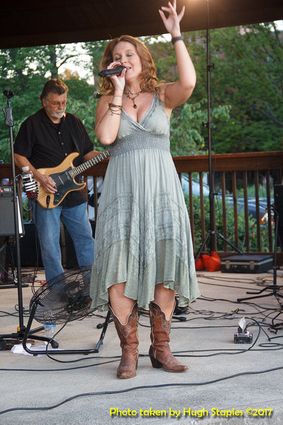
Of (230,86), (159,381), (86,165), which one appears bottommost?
(159,381)

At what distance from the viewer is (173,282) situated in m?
3.71

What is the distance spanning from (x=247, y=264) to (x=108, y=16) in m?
3.30

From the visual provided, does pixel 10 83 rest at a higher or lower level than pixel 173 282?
higher

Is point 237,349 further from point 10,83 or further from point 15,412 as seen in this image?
point 10,83

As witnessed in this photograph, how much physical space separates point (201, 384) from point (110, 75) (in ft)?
5.24

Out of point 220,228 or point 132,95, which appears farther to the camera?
point 220,228

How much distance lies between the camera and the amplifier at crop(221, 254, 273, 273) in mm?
7762

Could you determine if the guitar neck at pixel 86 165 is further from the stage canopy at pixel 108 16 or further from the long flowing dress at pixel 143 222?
the stage canopy at pixel 108 16

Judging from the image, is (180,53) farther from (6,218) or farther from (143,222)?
(6,218)

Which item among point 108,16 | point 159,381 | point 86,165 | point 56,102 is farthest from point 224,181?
point 159,381

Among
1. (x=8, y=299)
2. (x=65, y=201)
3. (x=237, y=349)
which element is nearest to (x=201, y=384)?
(x=237, y=349)

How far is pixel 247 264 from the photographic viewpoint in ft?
25.6

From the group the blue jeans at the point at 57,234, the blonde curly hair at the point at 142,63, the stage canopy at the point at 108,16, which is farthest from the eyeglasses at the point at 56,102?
the stage canopy at the point at 108,16

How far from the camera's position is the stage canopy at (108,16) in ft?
26.7
